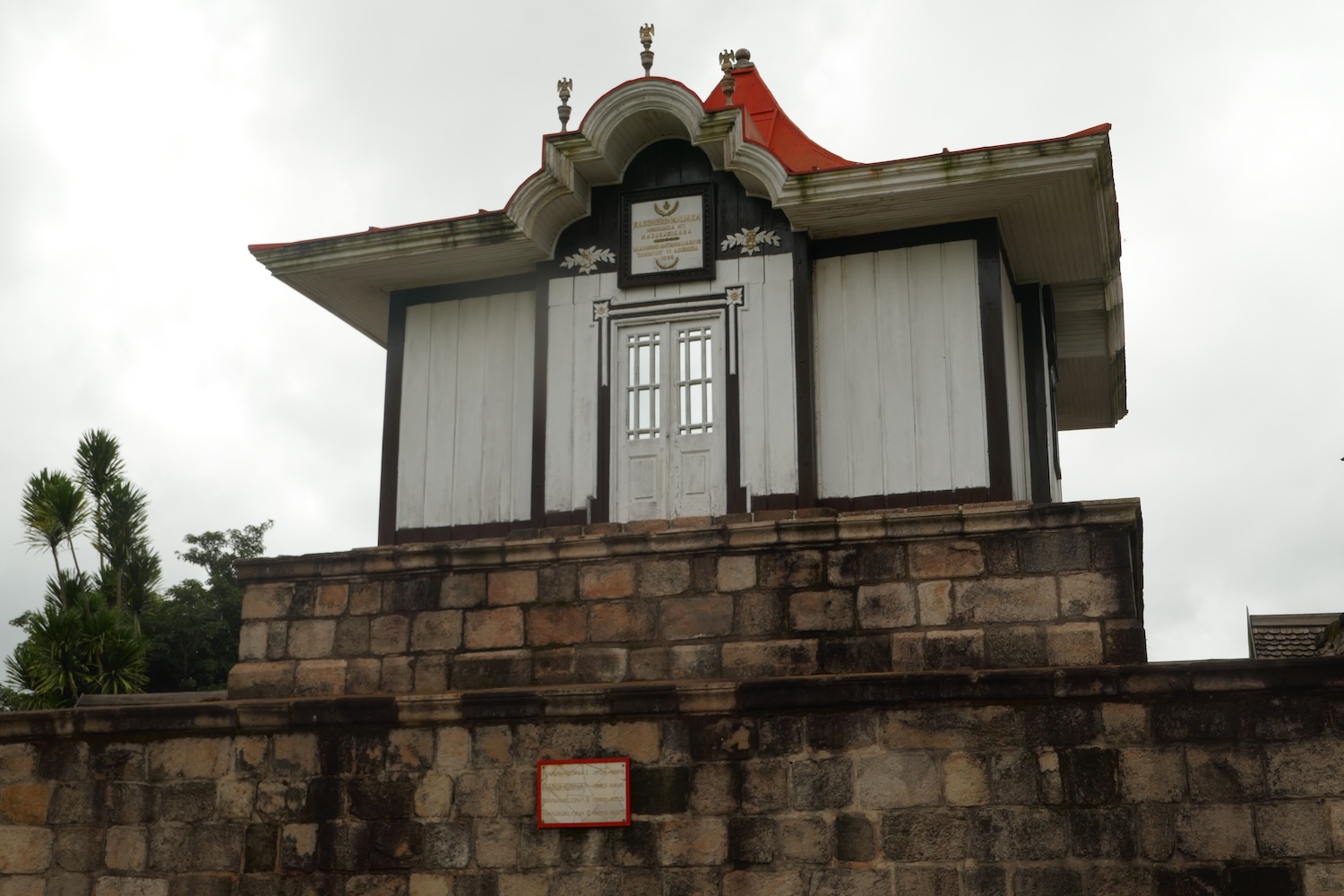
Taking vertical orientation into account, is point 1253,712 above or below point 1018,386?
below

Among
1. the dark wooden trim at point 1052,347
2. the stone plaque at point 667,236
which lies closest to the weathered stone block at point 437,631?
the stone plaque at point 667,236

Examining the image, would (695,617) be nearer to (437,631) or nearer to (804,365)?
(437,631)

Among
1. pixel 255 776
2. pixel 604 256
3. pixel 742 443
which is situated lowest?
pixel 255 776

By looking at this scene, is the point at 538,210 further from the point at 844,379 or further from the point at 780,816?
the point at 780,816

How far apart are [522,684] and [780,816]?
201 centimetres

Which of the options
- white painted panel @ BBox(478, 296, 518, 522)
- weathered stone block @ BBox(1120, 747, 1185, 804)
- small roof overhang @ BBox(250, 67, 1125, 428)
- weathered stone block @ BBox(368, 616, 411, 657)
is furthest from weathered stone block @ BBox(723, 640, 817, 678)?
small roof overhang @ BBox(250, 67, 1125, 428)

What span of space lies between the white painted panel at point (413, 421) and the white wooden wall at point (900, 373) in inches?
123

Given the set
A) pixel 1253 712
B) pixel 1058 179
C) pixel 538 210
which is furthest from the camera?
pixel 538 210

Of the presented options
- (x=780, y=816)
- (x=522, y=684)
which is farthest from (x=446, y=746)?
(x=780, y=816)

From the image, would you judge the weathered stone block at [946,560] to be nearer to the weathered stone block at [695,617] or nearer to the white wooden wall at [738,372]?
the weathered stone block at [695,617]

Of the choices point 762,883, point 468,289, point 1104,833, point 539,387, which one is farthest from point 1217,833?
point 468,289

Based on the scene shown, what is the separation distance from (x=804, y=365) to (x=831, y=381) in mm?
248

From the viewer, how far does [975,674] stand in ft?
27.4

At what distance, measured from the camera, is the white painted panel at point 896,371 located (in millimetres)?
10383
